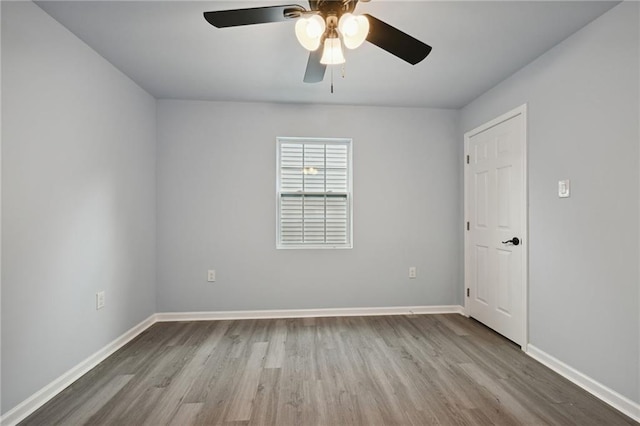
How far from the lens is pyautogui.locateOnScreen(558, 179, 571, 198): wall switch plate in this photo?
2.24 m

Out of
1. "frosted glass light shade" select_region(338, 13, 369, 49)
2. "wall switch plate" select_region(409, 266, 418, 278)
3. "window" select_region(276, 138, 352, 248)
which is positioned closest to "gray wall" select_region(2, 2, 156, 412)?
"window" select_region(276, 138, 352, 248)

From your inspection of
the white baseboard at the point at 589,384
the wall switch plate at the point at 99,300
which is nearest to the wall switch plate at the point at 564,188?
the white baseboard at the point at 589,384

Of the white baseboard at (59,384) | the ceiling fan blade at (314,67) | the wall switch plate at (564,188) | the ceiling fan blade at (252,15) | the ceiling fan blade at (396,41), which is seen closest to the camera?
the ceiling fan blade at (252,15)

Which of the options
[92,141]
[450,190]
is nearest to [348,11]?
[92,141]

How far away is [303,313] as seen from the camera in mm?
3576

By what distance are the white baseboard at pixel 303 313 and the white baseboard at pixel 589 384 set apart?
1.17m

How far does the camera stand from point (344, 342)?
9.39ft

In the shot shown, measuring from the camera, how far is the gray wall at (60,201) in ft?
5.76

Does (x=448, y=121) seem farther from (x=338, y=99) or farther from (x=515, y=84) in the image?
(x=338, y=99)

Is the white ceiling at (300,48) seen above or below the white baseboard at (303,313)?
above

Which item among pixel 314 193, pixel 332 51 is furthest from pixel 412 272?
pixel 332 51

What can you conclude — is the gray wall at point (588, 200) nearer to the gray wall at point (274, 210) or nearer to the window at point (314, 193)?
the gray wall at point (274, 210)

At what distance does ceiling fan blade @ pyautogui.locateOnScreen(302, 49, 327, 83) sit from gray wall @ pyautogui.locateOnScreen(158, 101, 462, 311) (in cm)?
140

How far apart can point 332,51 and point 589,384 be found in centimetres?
270
